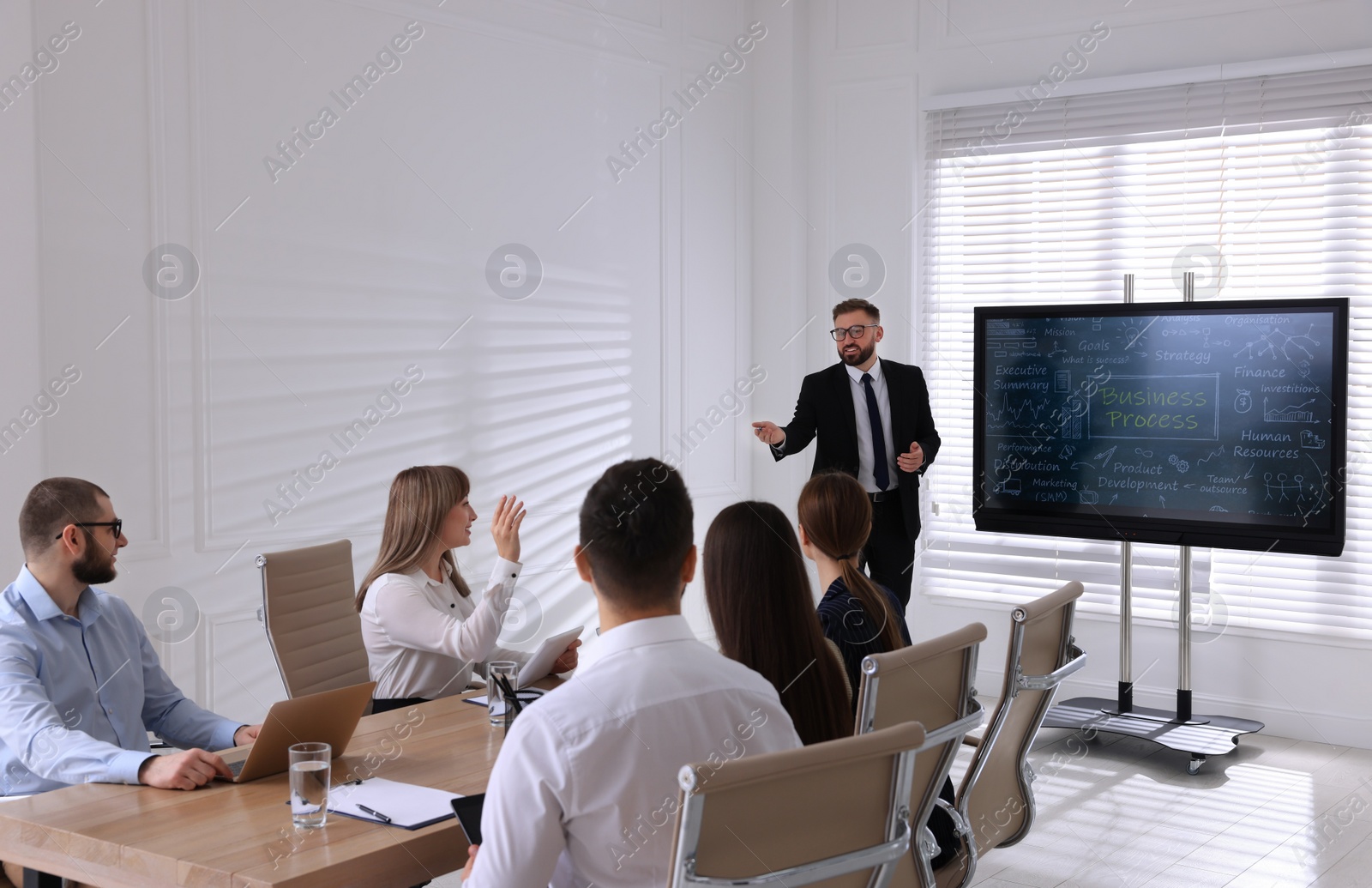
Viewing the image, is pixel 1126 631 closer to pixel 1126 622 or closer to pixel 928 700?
pixel 1126 622

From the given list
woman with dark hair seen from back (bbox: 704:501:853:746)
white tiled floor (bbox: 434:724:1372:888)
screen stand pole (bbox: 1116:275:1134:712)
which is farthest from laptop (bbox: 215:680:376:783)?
screen stand pole (bbox: 1116:275:1134:712)

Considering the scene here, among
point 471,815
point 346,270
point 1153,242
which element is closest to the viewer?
point 471,815

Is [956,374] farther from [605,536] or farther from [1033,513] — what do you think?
[605,536]

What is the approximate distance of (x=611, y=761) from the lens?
1435mm

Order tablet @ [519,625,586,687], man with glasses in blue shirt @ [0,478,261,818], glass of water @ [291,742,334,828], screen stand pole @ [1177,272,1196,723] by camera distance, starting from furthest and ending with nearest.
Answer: screen stand pole @ [1177,272,1196,723], tablet @ [519,625,586,687], man with glasses in blue shirt @ [0,478,261,818], glass of water @ [291,742,334,828]

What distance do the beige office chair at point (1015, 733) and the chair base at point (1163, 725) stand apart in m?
2.16

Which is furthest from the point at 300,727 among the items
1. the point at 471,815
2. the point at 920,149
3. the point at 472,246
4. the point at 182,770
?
the point at 920,149

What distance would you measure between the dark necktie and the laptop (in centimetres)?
321

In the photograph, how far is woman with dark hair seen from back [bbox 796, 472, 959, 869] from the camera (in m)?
2.47

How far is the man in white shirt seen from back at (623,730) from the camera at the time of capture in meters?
1.42

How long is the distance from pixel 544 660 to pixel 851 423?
262 centimetres

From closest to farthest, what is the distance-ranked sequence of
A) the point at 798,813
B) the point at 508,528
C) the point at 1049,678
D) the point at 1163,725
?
the point at 798,813 → the point at 1049,678 → the point at 508,528 → the point at 1163,725

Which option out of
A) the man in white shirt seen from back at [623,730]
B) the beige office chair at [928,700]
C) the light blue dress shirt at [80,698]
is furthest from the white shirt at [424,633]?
the man in white shirt seen from back at [623,730]

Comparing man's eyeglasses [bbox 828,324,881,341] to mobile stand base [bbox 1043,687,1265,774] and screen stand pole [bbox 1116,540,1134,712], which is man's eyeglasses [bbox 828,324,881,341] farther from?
mobile stand base [bbox 1043,687,1265,774]
